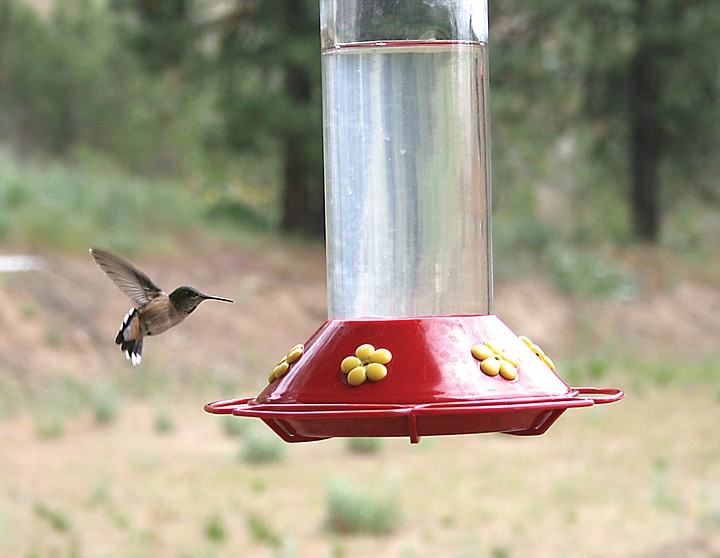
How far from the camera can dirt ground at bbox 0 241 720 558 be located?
9.27 meters

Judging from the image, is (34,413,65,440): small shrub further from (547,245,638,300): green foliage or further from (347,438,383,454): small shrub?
(547,245,638,300): green foliage

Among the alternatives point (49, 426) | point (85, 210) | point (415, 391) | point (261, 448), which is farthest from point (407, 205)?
point (85, 210)

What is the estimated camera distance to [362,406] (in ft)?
8.59

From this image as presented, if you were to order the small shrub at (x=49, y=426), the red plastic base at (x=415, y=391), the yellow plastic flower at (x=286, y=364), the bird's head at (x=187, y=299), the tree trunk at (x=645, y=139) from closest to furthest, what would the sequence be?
the red plastic base at (x=415, y=391) < the yellow plastic flower at (x=286, y=364) < the bird's head at (x=187, y=299) < the small shrub at (x=49, y=426) < the tree trunk at (x=645, y=139)

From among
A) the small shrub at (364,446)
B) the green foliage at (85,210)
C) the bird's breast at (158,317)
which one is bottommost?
the small shrub at (364,446)

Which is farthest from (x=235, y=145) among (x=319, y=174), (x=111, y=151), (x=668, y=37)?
(x=111, y=151)

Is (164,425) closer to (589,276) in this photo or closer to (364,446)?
(364,446)

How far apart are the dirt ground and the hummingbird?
502 centimetres

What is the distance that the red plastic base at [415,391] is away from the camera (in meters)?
2.62

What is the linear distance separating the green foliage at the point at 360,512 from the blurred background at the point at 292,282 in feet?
0.06

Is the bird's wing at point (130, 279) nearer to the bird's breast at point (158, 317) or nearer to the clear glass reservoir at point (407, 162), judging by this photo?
the bird's breast at point (158, 317)

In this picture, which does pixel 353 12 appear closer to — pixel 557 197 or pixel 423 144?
pixel 423 144

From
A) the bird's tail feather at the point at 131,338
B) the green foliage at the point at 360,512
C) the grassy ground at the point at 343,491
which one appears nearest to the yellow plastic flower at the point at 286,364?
the bird's tail feather at the point at 131,338

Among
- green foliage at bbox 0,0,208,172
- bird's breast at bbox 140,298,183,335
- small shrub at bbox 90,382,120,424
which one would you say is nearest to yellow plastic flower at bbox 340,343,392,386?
bird's breast at bbox 140,298,183,335
